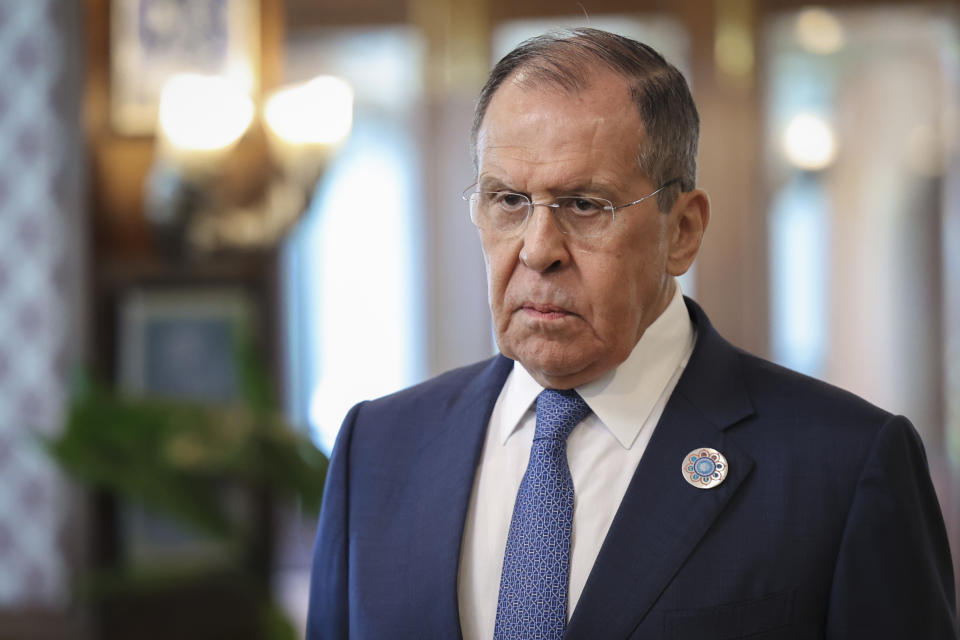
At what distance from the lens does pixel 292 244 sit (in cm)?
443

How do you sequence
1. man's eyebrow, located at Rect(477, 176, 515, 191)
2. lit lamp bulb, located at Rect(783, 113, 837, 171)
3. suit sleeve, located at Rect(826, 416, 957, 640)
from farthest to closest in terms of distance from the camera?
1. lit lamp bulb, located at Rect(783, 113, 837, 171)
2. man's eyebrow, located at Rect(477, 176, 515, 191)
3. suit sleeve, located at Rect(826, 416, 957, 640)

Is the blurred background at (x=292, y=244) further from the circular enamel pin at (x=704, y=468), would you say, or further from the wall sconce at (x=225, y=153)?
the circular enamel pin at (x=704, y=468)

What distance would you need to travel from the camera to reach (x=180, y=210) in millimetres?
3596

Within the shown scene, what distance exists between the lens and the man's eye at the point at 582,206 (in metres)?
1.18

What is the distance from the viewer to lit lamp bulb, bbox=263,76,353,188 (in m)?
3.35

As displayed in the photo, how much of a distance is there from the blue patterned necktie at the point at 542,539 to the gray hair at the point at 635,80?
0.29m

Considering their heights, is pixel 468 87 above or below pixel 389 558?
above

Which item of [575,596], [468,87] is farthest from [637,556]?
[468,87]

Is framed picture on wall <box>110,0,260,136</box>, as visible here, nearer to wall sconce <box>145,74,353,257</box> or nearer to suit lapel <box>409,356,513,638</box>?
wall sconce <box>145,74,353,257</box>

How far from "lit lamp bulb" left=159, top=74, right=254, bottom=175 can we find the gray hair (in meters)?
2.32

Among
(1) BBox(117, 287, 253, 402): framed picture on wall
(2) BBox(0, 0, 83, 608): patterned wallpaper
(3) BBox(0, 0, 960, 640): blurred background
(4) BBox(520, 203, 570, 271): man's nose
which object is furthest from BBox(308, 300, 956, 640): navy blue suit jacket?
(2) BBox(0, 0, 83, 608): patterned wallpaper

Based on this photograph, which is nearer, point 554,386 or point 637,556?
point 637,556

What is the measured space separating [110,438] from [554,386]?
235cm

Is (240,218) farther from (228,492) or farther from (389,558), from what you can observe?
(389,558)
